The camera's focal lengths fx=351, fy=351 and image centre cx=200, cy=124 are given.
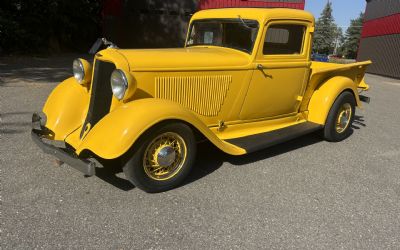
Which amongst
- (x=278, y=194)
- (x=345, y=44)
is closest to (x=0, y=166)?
(x=278, y=194)

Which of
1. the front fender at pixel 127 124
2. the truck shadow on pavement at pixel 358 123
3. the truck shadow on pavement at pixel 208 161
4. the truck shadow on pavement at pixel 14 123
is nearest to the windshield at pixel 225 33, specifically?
the truck shadow on pavement at pixel 208 161

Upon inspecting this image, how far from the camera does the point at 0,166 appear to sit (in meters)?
3.80

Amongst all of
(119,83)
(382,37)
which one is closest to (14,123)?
(119,83)

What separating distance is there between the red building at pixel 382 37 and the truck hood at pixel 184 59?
18388 mm

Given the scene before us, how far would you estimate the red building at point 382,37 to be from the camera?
66.3 feet

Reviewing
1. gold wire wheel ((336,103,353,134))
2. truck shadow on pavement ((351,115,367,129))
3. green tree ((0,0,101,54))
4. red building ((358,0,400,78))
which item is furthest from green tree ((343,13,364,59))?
gold wire wheel ((336,103,353,134))

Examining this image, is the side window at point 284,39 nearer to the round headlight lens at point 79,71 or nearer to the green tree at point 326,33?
the round headlight lens at point 79,71

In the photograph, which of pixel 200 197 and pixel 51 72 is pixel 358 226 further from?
pixel 51 72

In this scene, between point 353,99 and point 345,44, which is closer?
point 353,99

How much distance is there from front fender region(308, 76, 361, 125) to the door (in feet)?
0.99

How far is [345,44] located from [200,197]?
63001mm

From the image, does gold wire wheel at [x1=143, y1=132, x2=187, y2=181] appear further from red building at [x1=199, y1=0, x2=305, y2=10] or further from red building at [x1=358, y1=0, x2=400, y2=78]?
red building at [x1=358, y1=0, x2=400, y2=78]

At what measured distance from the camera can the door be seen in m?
4.29

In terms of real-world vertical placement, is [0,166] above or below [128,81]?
below
